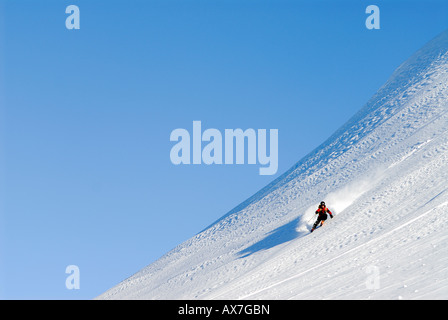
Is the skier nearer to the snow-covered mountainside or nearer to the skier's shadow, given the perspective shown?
the snow-covered mountainside

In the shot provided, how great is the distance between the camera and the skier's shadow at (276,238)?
21406mm

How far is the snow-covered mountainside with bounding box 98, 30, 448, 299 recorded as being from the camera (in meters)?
14.8

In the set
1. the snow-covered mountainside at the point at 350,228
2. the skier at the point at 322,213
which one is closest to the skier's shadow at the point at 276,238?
the snow-covered mountainside at the point at 350,228

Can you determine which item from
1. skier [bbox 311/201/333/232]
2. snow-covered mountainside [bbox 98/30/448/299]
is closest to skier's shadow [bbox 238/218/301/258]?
snow-covered mountainside [bbox 98/30/448/299]

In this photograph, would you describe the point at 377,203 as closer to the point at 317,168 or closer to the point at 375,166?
the point at 375,166

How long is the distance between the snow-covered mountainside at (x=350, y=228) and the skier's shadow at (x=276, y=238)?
9cm

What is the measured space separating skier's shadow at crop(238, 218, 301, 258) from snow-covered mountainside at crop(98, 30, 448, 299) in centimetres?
9

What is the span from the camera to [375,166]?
2573cm

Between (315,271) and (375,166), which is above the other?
(375,166)

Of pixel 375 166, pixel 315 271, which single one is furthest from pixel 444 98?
pixel 315 271

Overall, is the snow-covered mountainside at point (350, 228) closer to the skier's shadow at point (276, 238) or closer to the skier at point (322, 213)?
the skier's shadow at point (276, 238)

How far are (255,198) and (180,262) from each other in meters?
8.18

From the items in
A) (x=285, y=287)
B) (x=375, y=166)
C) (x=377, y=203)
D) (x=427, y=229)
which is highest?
(x=375, y=166)

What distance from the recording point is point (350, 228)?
19.3 metres
